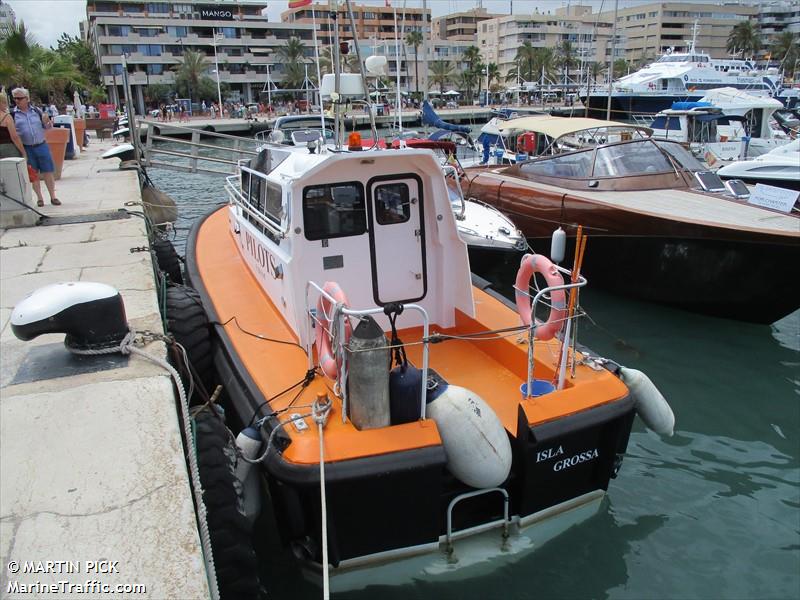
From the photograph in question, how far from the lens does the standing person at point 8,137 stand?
8.46 m

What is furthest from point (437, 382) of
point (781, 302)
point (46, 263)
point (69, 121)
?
point (69, 121)

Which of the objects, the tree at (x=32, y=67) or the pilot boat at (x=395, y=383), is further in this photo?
the tree at (x=32, y=67)

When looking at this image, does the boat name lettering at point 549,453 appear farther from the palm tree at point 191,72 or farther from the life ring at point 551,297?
the palm tree at point 191,72

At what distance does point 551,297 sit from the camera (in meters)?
4.43

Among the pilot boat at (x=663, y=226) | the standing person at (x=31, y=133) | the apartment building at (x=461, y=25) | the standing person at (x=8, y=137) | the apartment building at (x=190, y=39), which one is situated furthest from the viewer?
the apartment building at (x=461, y=25)

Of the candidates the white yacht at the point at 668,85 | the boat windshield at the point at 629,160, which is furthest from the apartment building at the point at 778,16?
the boat windshield at the point at 629,160

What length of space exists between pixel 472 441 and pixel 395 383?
0.56 metres

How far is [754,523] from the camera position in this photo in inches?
189

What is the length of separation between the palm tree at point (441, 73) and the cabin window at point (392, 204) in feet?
261

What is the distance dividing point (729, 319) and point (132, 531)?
8.27 meters

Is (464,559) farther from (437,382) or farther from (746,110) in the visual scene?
(746,110)

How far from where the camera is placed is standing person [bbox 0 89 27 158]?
27.8 ft

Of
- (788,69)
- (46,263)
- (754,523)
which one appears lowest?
(754,523)

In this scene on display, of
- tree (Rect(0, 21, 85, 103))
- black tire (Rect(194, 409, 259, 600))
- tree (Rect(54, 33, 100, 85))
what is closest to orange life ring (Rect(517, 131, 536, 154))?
black tire (Rect(194, 409, 259, 600))
